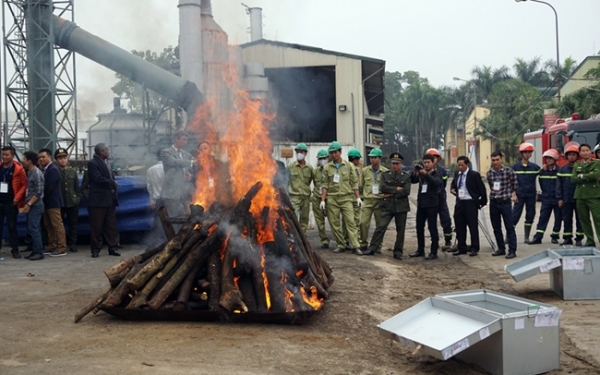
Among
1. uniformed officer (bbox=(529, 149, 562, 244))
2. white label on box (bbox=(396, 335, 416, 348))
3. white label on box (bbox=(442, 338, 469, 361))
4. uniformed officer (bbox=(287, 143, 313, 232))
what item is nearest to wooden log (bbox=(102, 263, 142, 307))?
white label on box (bbox=(396, 335, 416, 348))

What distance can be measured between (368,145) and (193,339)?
2573 cm

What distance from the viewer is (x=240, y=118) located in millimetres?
9430

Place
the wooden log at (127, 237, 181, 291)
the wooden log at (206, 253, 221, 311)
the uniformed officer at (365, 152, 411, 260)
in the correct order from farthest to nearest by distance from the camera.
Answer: the uniformed officer at (365, 152, 411, 260)
the wooden log at (127, 237, 181, 291)
the wooden log at (206, 253, 221, 311)

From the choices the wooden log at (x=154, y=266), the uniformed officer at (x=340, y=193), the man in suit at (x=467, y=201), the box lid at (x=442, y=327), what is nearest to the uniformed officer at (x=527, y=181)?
the man in suit at (x=467, y=201)

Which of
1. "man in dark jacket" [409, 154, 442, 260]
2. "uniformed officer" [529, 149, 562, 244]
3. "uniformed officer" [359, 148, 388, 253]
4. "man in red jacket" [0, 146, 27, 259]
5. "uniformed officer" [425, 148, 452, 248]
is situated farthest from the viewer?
"uniformed officer" [529, 149, 562, 244]

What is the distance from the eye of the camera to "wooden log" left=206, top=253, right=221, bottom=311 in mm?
6578

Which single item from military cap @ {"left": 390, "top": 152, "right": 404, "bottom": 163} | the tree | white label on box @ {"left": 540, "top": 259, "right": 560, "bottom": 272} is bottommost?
white label on box @ {"left": 540, "top": 259, "right": 560, "bottom": 272}

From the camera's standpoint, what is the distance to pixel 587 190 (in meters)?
11.4

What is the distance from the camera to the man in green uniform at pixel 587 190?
446 inches

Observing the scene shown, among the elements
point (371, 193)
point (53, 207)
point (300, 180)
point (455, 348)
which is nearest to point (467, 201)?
point (371, 193)

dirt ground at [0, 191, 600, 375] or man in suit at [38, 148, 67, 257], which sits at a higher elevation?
man in suit at [38, 148, 67, 257]

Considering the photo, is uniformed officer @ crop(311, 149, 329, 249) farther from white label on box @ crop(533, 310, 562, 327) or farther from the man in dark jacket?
white label on box @ crop(533, 310, 562, 327)

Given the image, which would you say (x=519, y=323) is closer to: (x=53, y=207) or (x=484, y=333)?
(x=484, y=333)

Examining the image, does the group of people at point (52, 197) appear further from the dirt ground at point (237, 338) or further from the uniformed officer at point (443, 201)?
the uniformed officer at point (443, 201)
